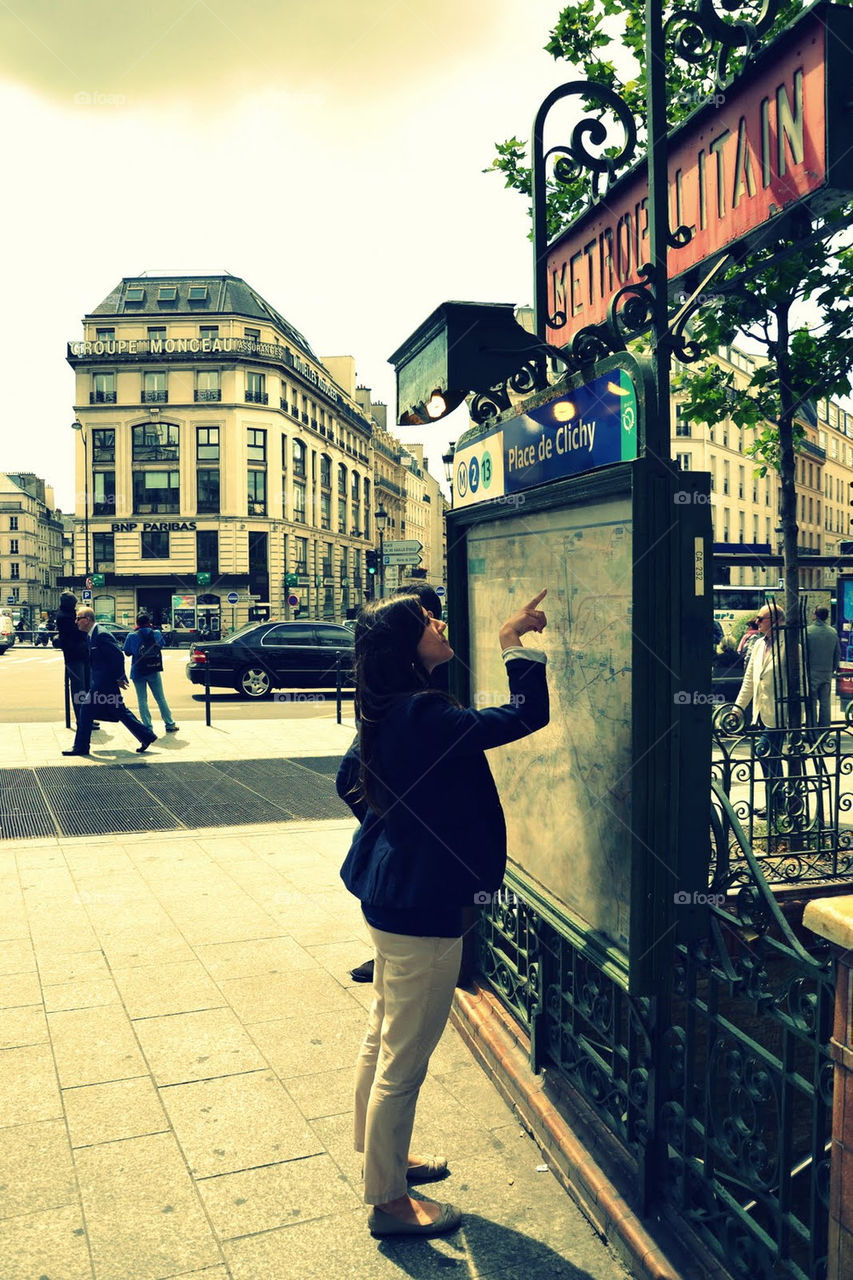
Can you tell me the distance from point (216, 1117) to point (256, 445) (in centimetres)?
6012

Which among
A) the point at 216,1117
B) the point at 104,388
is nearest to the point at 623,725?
the point at 216,1117

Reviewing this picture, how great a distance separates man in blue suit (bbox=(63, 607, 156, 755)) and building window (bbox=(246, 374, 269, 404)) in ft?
169

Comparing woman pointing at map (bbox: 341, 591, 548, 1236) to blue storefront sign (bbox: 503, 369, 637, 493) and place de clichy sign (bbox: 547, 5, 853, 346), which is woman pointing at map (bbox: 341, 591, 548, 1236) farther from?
place de clichy sign (bbox: 547, 5, 853, 346)

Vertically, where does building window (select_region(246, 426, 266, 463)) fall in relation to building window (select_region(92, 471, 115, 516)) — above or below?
above

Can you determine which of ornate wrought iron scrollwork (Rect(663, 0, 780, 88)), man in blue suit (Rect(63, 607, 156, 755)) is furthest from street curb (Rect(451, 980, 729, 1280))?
man in blue suit (Rect(63, 607, 156, 755))

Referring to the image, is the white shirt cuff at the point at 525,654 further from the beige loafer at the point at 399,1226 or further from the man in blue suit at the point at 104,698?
the man in blue suit at the point at 104,698

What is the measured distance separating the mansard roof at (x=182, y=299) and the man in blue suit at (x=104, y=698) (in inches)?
2111

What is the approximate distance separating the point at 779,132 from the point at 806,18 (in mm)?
263

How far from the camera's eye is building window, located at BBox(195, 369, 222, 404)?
60312 mm

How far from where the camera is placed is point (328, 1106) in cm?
358

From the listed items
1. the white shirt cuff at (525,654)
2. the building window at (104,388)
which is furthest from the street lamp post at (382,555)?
the building window at (104,388)

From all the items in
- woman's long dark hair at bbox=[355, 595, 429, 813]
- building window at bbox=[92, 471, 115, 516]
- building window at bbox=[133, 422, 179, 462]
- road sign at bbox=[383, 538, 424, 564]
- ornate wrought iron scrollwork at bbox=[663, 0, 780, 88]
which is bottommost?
woman's long dark hair at bbox=[355, 595, 429, 813]

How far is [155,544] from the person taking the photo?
59562 millimetres

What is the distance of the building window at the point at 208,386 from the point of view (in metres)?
60.3
